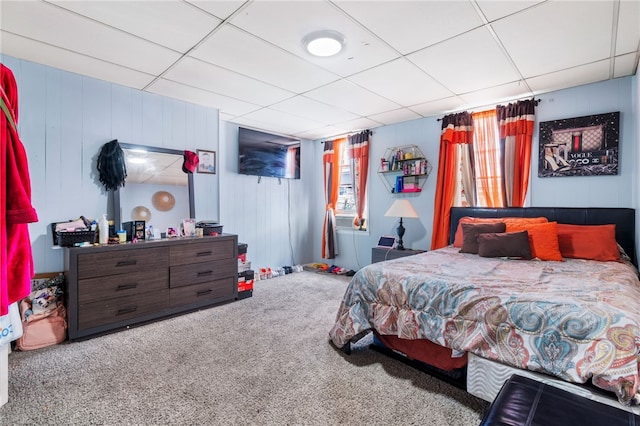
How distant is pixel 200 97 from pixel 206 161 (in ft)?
2.66

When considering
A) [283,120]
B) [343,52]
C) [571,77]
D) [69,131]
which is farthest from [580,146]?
[69,131]

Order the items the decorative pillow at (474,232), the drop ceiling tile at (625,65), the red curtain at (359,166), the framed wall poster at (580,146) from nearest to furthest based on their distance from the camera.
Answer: the drop ceiling tile at (625,65), the framed wall poster at (580,146), the decorative pillow at (474,232), the red curtain at (359,166)

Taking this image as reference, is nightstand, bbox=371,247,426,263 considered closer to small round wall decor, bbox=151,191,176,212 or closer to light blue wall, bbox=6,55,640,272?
light blue wall, bbox=6,55,640,272

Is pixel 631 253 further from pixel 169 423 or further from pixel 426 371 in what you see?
pixel 169 423

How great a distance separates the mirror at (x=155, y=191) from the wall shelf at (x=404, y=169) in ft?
9.31

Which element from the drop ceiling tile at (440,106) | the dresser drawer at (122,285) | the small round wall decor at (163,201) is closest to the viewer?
the dresser drawer at (122,285)

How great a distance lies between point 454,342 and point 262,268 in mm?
3591

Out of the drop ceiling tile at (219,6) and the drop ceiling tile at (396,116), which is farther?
the drop ceiling tile at (396,116)

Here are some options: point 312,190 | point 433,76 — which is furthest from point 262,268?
point 433,76

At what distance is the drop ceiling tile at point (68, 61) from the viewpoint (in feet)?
7.91

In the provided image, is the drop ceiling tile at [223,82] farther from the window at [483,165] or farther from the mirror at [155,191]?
the window at [483,165]

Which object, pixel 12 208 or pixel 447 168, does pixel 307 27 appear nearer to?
pixel 12 208

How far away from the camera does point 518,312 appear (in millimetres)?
1636

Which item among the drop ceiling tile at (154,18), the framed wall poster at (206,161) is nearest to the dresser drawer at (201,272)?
the framed wall poster at (206,161)
